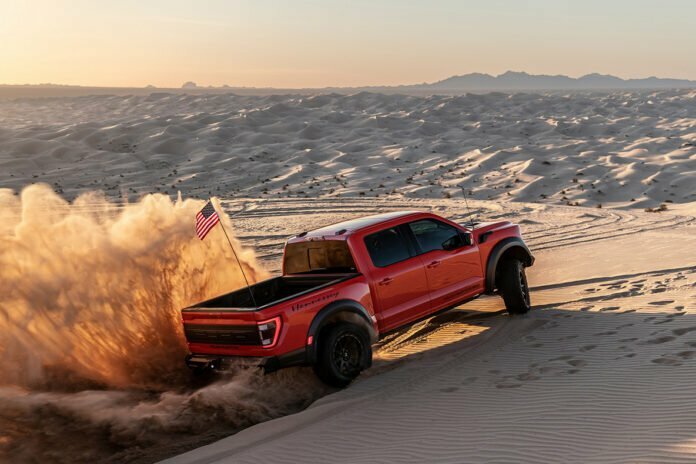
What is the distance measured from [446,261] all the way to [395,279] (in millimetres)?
988

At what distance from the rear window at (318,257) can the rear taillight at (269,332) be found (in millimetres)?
1563

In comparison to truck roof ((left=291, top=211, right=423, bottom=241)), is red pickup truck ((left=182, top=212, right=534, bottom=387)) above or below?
below

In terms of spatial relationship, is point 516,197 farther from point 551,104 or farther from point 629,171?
point 551,104

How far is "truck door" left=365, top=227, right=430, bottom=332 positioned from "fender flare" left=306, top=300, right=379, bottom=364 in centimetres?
26

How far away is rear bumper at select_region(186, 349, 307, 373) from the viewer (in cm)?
745

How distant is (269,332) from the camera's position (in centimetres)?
745

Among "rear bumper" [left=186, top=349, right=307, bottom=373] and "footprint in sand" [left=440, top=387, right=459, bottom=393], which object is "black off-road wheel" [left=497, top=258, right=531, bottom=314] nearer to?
"footprint in sand" [left=440, top=387, right=459, bottom=393]

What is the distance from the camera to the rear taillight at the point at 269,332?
292 inches

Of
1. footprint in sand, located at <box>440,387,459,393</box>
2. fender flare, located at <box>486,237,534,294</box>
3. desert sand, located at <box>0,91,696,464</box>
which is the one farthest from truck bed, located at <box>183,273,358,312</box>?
fender flare, located at <box>486,237,534,294</box>

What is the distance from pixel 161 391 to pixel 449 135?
40.1 metres

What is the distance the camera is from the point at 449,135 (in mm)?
46719

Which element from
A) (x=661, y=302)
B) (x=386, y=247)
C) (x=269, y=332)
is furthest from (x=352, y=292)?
(x=661, y=302)

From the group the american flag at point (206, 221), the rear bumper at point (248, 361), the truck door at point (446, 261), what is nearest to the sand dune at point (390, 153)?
the truck door at point (446, 261)

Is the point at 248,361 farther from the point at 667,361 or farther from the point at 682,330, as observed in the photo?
the point at 682,330
